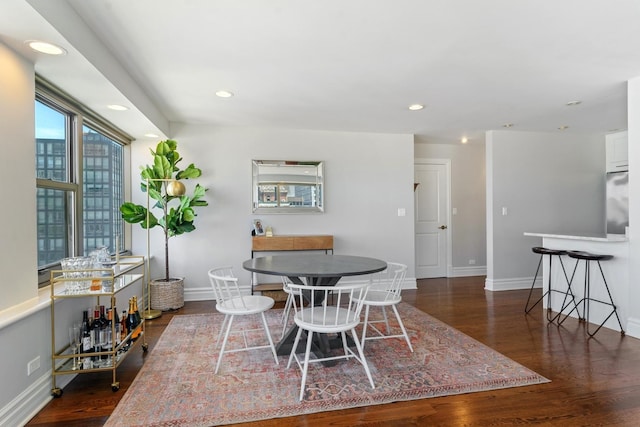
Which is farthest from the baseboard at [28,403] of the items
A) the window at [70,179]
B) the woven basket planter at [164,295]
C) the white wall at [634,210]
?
the white wall at [634,210]

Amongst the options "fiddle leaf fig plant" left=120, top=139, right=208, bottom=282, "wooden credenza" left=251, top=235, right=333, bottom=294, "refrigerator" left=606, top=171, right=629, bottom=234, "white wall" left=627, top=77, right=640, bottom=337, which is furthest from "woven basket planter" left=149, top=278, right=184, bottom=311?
"refrigerator" left=606, top=171, right=629, bottom=234

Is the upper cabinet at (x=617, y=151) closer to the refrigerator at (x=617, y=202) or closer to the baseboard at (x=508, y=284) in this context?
the refrigerator at (x=617, y=202)

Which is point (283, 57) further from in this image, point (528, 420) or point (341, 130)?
point (528, 420)

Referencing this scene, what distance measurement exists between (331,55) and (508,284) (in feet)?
14.3

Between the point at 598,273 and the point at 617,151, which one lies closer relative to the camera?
the point at 598,273

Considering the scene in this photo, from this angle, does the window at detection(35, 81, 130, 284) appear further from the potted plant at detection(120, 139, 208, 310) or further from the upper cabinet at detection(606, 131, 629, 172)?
the upper cabinet at detection(606, 131, 629, 172)

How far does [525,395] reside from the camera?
7.09ft

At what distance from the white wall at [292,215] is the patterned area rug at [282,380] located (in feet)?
5.40

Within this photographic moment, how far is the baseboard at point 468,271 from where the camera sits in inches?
239

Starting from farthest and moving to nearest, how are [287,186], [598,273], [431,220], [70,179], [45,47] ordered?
[431,220] < [287,186] < [598,273] < [70,179] < [45,47]

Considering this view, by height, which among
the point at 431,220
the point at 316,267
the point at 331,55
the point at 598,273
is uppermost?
the point at 331,55

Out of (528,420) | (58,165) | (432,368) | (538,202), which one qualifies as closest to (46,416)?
(58,165)

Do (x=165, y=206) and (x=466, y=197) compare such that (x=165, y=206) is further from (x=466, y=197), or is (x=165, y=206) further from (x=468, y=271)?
(x=468, y=271)

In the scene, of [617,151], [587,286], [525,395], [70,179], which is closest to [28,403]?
[70,179]
